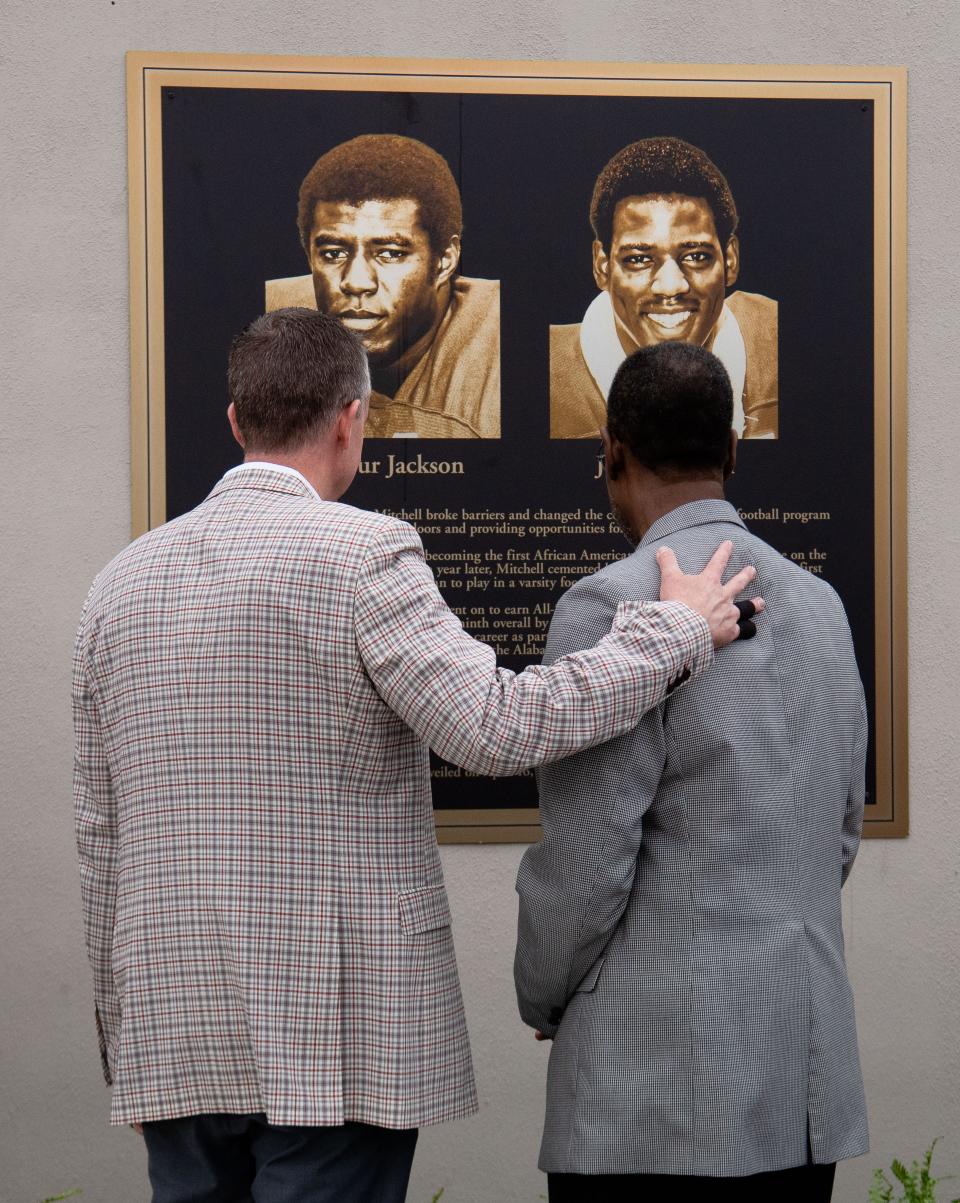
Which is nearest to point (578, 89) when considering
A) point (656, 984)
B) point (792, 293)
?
point (792, 293)

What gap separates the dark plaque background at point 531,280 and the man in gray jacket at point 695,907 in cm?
147

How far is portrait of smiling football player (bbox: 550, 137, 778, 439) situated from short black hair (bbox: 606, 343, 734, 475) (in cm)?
148

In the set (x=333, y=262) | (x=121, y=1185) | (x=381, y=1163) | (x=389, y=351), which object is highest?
(x=333, y=262)

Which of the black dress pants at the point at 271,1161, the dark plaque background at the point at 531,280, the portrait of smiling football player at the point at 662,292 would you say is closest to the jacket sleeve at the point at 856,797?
the black dress pants at the point at 271,1161

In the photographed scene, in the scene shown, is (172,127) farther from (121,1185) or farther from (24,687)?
(121,1185)

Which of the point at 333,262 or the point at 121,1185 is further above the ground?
the point at 333,262

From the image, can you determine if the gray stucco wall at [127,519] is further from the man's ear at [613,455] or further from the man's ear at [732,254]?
the man's ear at [613,455]

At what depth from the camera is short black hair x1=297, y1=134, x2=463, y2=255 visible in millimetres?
3418

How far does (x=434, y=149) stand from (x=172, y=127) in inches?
26.3

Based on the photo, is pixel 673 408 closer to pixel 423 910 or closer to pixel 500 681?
pixel 500 681

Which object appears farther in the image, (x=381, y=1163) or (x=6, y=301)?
(x=6, y=301)

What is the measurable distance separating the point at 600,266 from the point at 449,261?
40 cm

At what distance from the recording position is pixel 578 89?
3.47 m

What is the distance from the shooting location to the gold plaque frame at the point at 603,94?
339 cm
